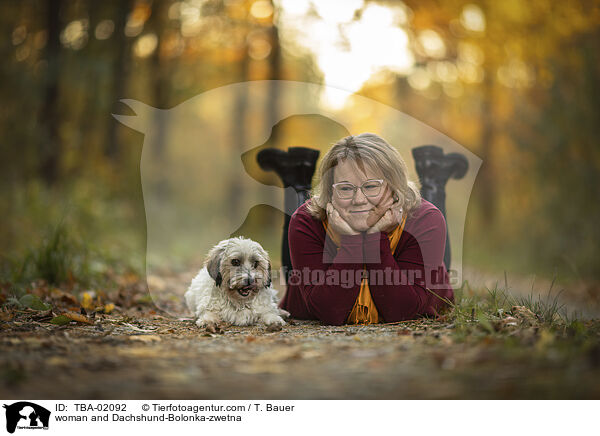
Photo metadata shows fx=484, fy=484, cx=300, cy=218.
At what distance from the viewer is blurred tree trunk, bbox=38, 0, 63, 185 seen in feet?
39.3

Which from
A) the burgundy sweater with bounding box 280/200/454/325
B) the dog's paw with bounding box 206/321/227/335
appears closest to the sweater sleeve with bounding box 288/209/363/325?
the burgundy sweater with bounding box 280/200/454/325

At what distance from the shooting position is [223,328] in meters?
4.16

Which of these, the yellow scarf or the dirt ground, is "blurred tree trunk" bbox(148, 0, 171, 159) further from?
the dirt ground

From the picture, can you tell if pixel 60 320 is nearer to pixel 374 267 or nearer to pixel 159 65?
pixel 374 267

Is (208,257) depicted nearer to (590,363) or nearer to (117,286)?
(117,286)

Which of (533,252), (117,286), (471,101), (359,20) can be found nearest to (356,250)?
(117,286)

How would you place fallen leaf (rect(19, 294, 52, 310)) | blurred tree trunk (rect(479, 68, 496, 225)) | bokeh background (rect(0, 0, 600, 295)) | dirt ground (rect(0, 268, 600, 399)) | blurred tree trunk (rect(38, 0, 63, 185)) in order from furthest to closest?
1. blurred tree trunk (rect(479, 68, 496, 225))
2. blurred tree trunk (rect(38, 0, 63, 185))
3. bokeh background (rect(0, 0, 600, 295))
4. fallen leaf (rect(19, 294, 52, 310))
5. dirt ground (rect(0, 268, 600, 399))

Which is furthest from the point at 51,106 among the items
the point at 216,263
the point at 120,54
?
the point at 216,263

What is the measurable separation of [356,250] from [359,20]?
4.39 meters

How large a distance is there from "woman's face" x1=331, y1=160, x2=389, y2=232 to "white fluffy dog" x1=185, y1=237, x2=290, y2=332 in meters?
0.88

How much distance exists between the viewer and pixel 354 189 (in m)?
4.05

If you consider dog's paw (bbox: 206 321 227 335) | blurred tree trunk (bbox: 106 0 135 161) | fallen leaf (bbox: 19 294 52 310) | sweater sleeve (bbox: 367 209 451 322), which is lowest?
dog's paw (bbox: 206 321 227 335)
